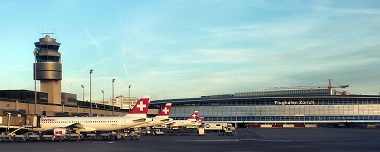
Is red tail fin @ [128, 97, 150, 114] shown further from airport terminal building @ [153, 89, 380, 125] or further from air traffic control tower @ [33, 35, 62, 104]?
airport terminal building @ [153, 89, 380, 125]

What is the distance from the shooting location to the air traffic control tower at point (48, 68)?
15288cm

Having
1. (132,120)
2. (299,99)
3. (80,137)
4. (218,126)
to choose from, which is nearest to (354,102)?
(299,99)

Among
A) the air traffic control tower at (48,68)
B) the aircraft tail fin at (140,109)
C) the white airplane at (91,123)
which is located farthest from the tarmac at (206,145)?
the air traffic control tower at (48,68)

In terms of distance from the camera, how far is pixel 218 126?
97.6 meters

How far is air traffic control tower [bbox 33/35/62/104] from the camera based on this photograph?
15288cm

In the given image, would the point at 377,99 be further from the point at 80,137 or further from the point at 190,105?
the point at 80,137

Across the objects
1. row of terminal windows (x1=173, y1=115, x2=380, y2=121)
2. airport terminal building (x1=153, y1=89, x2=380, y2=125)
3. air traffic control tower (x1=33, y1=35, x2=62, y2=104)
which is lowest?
row of terminal windows (x1=173, y1=115, x2=380, y2=121)

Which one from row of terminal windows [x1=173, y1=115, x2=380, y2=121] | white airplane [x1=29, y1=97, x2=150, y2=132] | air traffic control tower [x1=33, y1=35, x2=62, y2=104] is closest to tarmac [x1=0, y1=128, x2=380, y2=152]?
white airplane [x1=29, y1=97, x2=150, y2=132]

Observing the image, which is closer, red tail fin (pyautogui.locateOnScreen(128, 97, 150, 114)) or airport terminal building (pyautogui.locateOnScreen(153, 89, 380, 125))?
red tail fin (pyautogui.locateOnScreen(128, 97, 150, 114))

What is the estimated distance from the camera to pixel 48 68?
153625mm

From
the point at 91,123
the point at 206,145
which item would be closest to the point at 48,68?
the point at 91,123

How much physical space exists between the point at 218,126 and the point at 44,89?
76.6m

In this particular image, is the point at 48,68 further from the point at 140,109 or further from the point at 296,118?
the point at 296,118

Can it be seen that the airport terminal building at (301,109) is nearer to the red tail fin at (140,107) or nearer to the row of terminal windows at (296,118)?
the row of terminal windows at (296,118)
